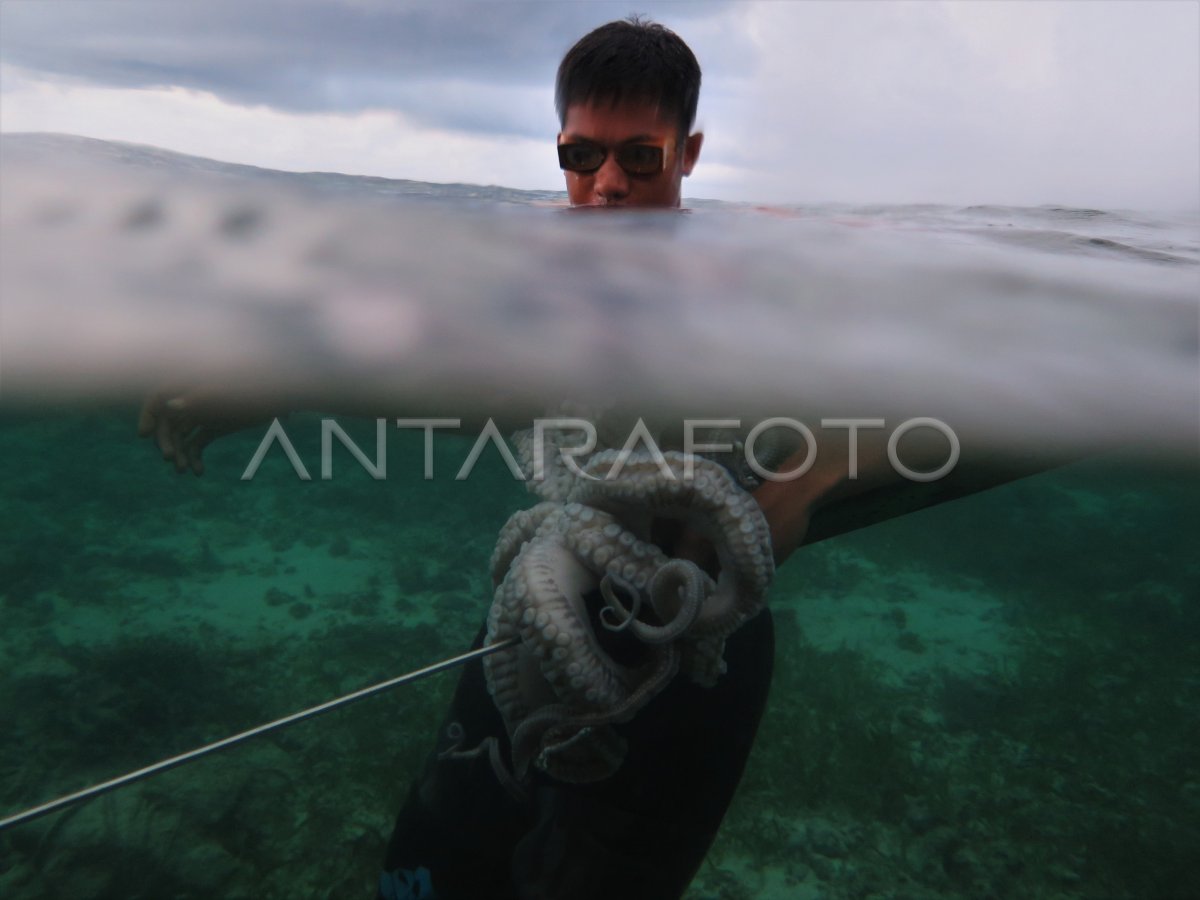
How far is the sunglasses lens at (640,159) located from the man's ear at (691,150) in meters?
0.39

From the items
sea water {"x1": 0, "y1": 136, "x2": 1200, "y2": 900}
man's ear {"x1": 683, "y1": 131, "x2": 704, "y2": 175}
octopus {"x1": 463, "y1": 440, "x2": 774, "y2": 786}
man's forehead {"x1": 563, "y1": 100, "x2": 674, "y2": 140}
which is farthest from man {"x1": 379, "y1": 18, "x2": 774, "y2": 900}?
sea water {"x1": 0, "y1": 136, "x2": 1200, "y2": 900}

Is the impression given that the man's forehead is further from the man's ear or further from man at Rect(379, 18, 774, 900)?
the man's ear

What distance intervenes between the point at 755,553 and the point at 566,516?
67 cm

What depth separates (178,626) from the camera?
9281 millimetres

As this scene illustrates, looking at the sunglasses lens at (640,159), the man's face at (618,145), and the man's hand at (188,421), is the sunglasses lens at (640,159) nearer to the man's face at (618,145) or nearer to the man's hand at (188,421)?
the man's face at (618,145)

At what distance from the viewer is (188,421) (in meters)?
3.22

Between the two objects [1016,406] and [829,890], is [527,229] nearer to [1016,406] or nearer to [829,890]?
[1016,406]

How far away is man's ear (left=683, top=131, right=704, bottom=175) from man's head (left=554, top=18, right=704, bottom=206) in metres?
0.12

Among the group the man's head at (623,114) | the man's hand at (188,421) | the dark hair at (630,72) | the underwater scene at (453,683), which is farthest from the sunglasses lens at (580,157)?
the underwater scene at (453,683)

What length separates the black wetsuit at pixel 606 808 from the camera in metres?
2.69

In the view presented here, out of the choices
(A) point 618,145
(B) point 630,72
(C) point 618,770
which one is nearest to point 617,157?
(A) point 618,145

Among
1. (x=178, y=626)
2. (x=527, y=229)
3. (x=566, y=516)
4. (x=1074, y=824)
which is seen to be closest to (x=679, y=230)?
(x=527, y=229)

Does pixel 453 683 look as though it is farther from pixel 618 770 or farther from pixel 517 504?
pixel 517 504

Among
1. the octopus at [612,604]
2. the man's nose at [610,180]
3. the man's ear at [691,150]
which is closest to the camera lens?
the octopus at [612,604]
